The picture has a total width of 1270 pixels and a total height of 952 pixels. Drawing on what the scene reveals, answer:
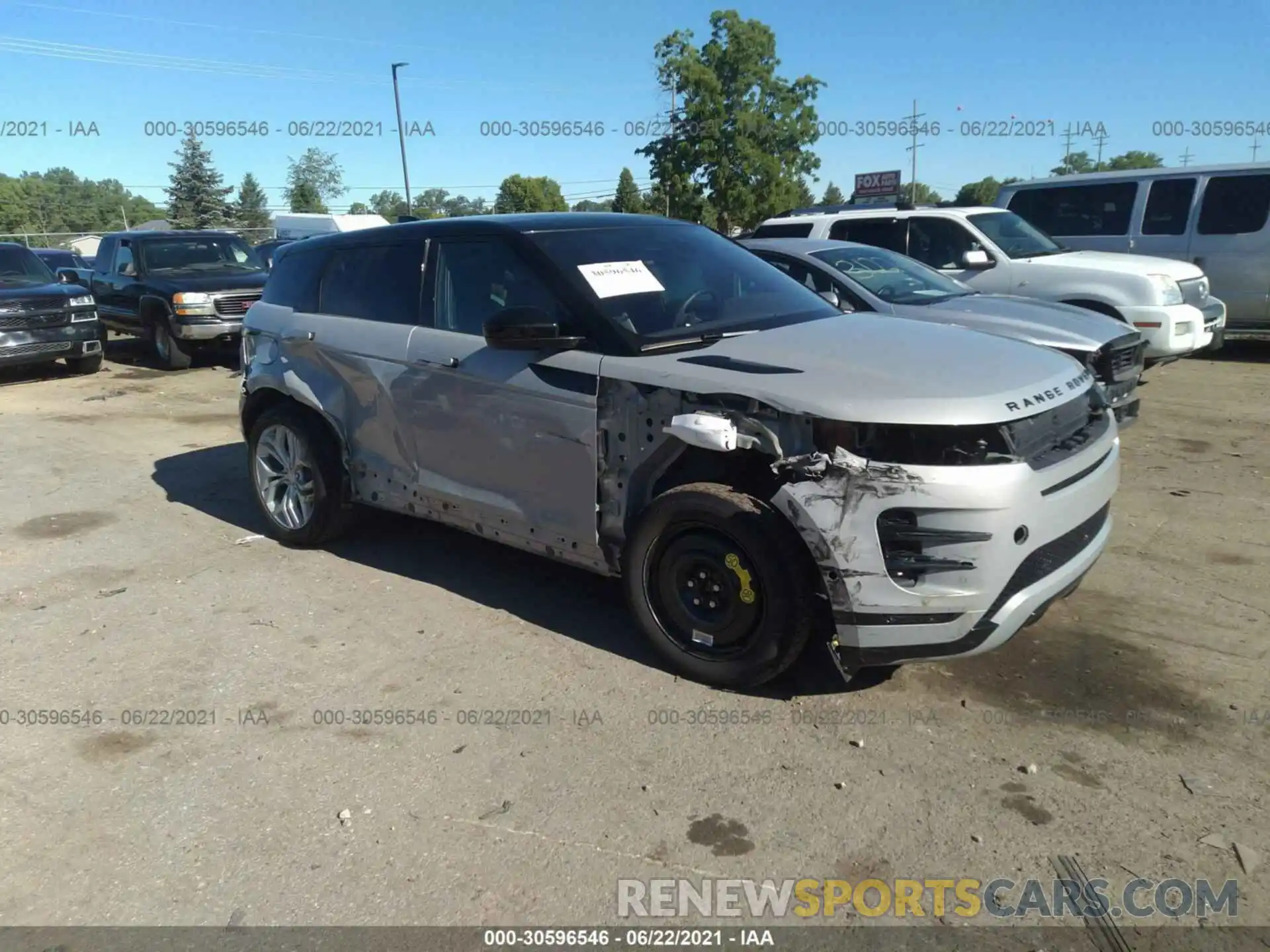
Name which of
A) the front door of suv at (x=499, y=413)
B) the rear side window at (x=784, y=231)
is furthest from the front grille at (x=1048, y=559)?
the rear side window at (x=784, y=231)

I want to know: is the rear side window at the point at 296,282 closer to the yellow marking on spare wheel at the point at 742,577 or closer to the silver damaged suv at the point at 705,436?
the silver damaged suv at the point at 705,436

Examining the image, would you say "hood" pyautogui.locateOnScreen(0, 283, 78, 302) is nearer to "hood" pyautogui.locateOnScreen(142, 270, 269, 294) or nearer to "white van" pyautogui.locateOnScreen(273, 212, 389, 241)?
"hood" pyautogui.locateOnScreen(142, 270, 269, 294)

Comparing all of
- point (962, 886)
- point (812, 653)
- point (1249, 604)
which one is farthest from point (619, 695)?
point (1249, 604)

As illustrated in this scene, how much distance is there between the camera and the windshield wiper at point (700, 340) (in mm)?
3953

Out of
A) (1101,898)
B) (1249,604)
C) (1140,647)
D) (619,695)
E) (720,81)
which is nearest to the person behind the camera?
(1101,898)

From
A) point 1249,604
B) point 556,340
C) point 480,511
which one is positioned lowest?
point 1249,604

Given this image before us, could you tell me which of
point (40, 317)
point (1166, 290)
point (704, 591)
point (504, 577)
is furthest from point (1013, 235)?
point (40, 317)

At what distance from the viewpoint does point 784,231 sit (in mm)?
10352

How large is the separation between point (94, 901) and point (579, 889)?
4.65 ft

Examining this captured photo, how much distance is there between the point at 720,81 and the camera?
34812mm

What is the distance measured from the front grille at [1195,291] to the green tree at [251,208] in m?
44.7

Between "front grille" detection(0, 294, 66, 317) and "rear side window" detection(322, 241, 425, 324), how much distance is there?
8734mm

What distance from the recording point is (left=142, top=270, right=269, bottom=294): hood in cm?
1312

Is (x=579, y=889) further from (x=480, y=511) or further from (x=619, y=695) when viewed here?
(x=480, y=511)
